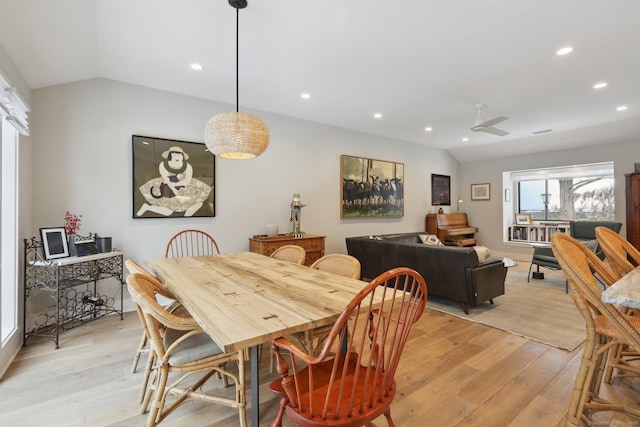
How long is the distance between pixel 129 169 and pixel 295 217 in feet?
7.50

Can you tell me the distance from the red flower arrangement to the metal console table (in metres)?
0.26

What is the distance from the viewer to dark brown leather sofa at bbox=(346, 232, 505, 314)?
3322 millimetres

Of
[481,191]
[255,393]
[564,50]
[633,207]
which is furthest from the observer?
[481,191]

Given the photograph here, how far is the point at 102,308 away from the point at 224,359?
8.83ft

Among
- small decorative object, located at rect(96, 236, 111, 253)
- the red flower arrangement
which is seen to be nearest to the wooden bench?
small decorative object, located at rect(96, 236, 111, 253)

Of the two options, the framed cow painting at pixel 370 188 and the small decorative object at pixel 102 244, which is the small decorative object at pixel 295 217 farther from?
the small decorative object at pixel 102 244

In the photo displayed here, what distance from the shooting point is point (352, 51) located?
2.84 meters

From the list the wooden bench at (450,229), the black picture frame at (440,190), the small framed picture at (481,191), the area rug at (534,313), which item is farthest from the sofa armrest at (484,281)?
the small framed picture at (481,191)

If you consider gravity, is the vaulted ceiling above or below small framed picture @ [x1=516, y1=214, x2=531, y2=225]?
above

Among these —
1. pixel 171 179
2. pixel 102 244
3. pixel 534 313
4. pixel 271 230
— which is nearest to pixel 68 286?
pixel 102 244

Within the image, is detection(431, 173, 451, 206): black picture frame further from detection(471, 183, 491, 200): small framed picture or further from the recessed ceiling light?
the recessed ceiling light

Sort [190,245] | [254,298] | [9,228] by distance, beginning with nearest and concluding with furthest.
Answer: [254,298]
[9,228]
[190,245]

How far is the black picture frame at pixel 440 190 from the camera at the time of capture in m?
7.24

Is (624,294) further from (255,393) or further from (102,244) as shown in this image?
(102,244)
